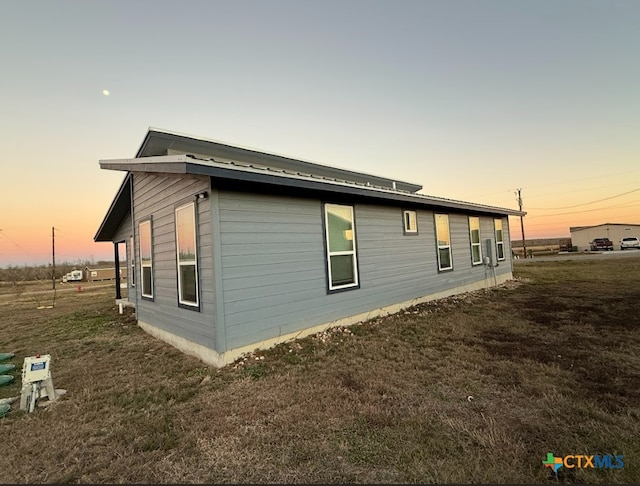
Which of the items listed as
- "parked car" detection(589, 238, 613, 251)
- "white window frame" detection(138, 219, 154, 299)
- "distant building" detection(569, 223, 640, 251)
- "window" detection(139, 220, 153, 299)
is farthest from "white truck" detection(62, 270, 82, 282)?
"distant building" detection(569, 223, 640, 251)

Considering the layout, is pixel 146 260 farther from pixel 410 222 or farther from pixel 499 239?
pixel 499 239

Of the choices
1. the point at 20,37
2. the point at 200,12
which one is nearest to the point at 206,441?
the point at 200,12

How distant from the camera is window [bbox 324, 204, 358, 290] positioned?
6.02 meters

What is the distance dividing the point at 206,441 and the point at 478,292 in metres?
9.89

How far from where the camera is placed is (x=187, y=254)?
17.1 feet

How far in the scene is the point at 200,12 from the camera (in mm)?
7926

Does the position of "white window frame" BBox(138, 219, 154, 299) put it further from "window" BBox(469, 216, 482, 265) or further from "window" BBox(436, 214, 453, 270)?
"window" BBox(469, 216, 482, 265)

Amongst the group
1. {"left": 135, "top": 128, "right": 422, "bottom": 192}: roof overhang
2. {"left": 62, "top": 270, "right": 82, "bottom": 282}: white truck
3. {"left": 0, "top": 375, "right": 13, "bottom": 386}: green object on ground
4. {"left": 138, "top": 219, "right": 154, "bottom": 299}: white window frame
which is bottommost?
{"left": 0, "top": 375, "right": 13, "bottom": 386}: green object on ground

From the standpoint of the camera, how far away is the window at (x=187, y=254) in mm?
4926

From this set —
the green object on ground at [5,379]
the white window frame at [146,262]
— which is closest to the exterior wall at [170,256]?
the white window frame at [146,262]

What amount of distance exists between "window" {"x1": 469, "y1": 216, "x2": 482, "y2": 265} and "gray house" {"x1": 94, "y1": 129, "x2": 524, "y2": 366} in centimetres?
198

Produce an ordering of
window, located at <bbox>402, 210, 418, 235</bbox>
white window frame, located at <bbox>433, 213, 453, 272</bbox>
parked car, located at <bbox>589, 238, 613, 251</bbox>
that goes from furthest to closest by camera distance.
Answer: parked car, located at <bbox>589, 238, 613, 251</bbox>, white window frame, located at <bbox>433, 213, 453, 272</bbox>, window, located at <bbox>402, 210, 418, 235</bbox>

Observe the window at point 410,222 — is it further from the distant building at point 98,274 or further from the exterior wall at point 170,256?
the distant building at point 98,274

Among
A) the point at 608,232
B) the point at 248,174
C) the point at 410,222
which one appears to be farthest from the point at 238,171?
the point at 608,232
